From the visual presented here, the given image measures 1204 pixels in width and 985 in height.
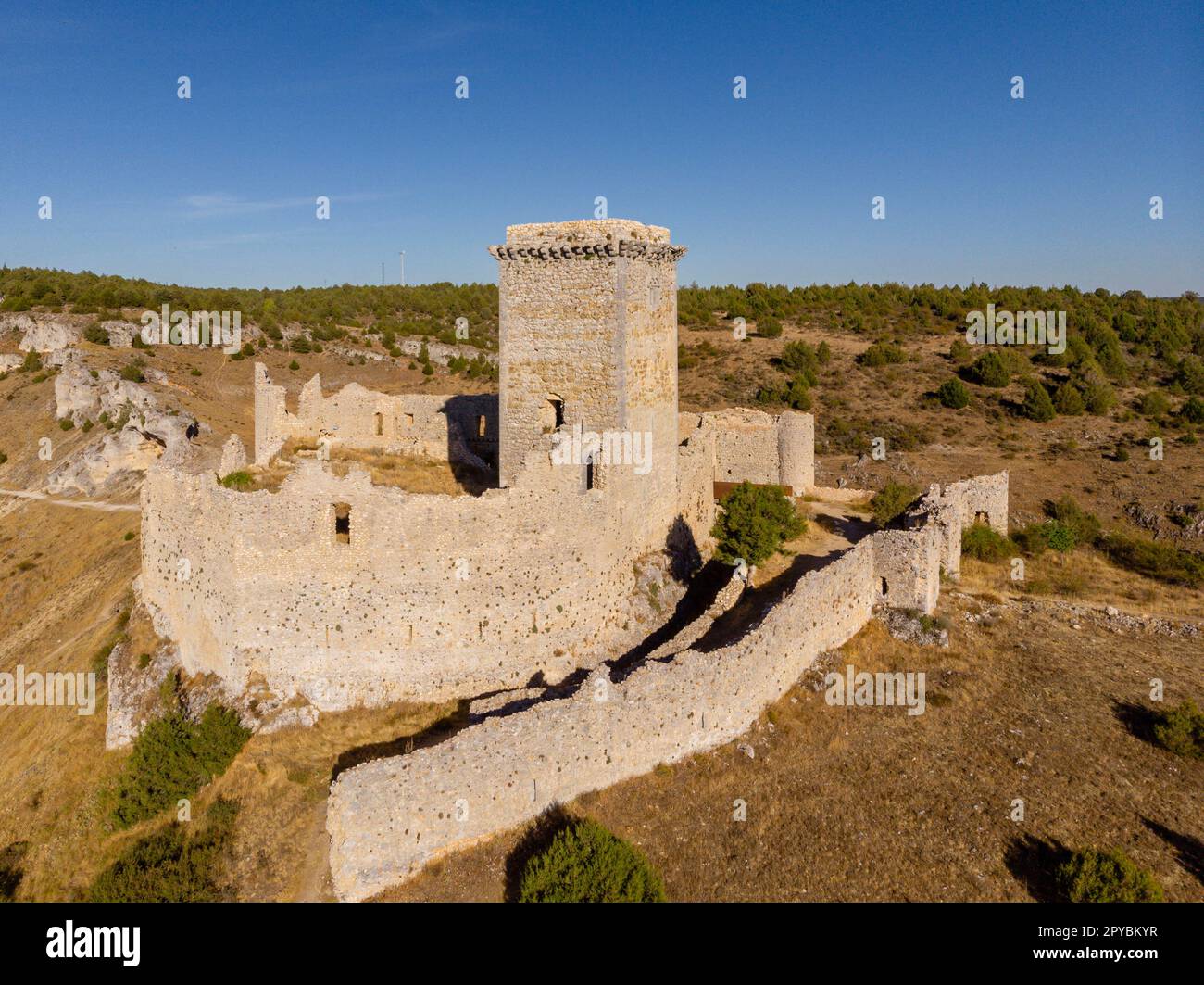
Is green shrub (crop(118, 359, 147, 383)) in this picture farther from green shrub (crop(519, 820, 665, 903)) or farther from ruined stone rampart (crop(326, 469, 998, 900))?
green shrub (crop(519, 820, 665, 903))

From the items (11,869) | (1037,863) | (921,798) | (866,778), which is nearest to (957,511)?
(866,778)

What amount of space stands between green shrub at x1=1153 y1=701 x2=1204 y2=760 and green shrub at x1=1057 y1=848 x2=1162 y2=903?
3331 mm

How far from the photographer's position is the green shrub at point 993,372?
1470 inches

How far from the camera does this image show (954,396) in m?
35.5

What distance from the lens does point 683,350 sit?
4453 centimetres

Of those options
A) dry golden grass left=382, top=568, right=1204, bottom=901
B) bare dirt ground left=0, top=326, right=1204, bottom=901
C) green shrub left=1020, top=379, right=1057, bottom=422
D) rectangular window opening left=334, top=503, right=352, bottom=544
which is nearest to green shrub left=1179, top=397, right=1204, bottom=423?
green shrub left=1020, top=379, right=1057, bottom=422

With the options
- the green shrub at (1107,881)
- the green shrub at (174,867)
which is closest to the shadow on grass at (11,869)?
the green shrub at (174,867)

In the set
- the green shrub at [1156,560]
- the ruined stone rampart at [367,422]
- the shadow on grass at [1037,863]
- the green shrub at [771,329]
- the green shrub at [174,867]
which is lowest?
the green shrub at [174,867]

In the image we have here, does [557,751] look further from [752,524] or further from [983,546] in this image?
[983,546]

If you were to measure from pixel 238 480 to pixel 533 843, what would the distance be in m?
9.80

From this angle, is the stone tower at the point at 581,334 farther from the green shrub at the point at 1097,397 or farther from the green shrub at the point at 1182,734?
the green shrub at the point at 1097,397

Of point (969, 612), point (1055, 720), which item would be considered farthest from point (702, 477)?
point (1055, 720)

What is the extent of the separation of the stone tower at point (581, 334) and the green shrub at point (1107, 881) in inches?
337

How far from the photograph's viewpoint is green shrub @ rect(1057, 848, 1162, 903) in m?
8.53
